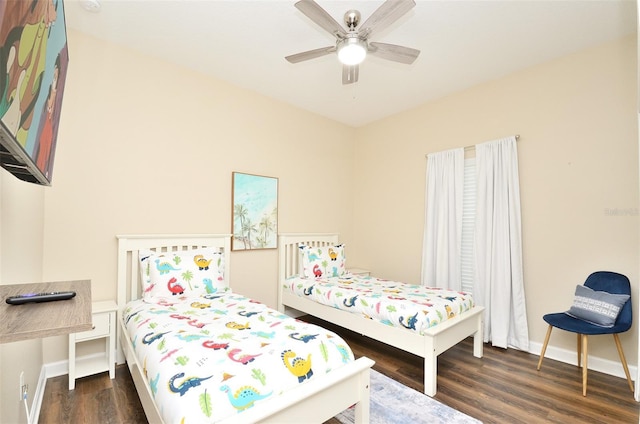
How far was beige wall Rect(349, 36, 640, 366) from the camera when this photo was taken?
268cm

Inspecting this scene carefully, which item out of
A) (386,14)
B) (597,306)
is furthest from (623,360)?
(386,14)

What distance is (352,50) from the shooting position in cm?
221

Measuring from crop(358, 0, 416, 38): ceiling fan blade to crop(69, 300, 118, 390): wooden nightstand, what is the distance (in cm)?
277

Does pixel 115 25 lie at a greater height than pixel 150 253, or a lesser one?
greater

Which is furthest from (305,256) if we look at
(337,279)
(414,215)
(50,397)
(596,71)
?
(596,71)

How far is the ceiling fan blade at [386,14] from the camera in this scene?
184cm

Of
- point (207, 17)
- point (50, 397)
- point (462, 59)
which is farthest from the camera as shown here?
point (462, 59)

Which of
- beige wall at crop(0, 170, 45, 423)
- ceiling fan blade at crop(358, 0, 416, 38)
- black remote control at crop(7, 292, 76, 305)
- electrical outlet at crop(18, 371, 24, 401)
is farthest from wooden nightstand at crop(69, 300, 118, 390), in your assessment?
ceiling fan blade at crop(358, 0, 416, 38)

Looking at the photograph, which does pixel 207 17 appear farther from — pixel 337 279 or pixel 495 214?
pixel 495 214

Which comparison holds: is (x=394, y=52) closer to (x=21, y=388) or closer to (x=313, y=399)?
(x=313, y=399)

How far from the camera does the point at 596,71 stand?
2828 millimetres

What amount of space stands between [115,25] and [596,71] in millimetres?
4168

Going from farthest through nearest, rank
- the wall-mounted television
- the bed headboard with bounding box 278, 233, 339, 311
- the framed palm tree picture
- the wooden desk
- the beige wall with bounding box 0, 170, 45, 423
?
the bed headboard with bounding box 278, 233, 339, 311
the framed palm tree picture
the beige wall with bounding box 0, 170, 45, 423
the wooden desk
the wall-mounted television

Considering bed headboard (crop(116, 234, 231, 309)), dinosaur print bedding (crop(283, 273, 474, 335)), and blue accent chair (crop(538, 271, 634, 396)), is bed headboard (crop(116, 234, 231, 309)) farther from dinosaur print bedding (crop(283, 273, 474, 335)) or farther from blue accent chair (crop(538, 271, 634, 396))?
blue accent chair (crop(538, 271, 634, 396))
